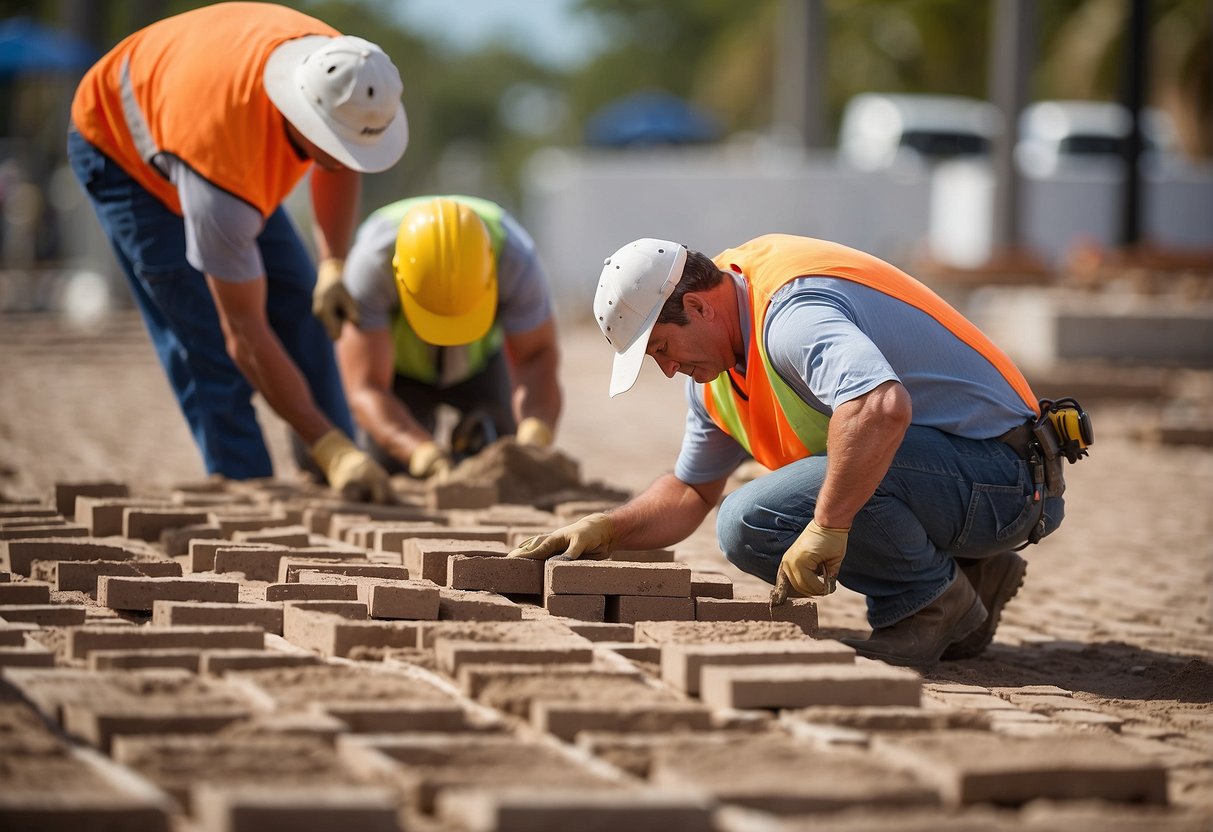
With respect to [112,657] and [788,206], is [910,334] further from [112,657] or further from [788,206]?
[788,206]

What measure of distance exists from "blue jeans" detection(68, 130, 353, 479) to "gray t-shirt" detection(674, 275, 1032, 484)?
7.46ft

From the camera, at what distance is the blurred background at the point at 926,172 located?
46.7 feet

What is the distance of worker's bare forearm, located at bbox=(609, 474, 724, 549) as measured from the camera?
4363mm

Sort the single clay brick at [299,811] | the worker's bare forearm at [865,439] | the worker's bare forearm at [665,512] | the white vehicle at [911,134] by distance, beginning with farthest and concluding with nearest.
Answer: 1. the white vehicle at [911,134]
2. the worker's bare forearm at [665,512]
3. the worker's bare forearm at [865,439]
4. the single clay brick at [299,811]

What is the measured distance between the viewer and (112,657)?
330 cm

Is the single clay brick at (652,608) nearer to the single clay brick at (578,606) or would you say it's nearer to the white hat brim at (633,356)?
the single clay brick at (578,606)

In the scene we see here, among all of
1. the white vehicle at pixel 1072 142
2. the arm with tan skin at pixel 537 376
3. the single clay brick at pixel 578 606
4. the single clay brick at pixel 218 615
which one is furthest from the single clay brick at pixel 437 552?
the white vehicle at pixel 1072 142

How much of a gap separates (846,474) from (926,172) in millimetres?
16427

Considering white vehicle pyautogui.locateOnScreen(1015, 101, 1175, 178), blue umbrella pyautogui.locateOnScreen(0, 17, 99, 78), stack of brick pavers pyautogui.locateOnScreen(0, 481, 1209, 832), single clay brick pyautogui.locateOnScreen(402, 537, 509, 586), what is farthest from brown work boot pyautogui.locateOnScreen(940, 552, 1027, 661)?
white vehicle pyautogui.locateOnScreen(1015, 101, 1175, 178)

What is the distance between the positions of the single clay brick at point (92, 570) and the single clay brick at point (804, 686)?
1570 millimetres

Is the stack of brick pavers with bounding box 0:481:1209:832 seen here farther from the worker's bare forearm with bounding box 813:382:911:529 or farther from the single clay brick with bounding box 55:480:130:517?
the single clay brick with bounding box 55:480:130:517

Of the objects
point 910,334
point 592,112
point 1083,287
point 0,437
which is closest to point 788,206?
point 1083,287

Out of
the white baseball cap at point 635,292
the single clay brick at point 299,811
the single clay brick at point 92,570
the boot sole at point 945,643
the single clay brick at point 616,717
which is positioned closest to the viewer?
the single clay brick at point 299,811

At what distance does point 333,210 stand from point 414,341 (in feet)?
2.05
